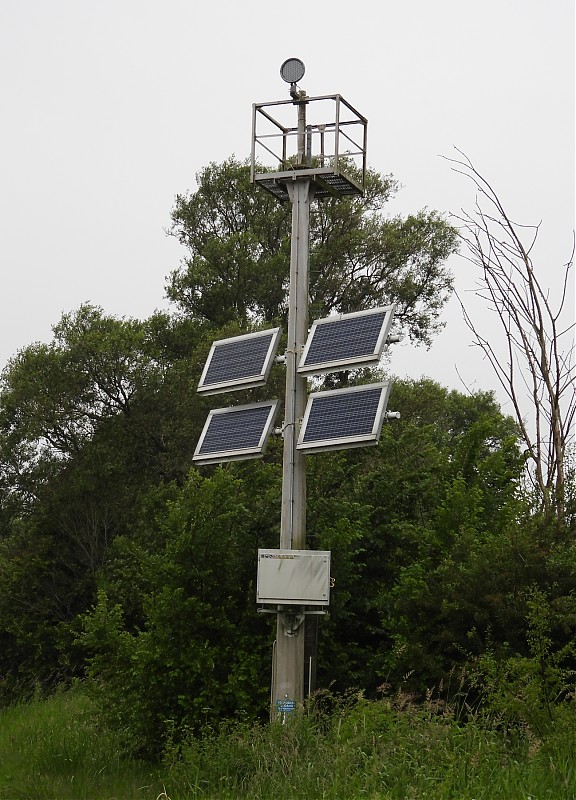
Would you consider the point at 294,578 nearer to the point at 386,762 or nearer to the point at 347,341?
the point at 347,341

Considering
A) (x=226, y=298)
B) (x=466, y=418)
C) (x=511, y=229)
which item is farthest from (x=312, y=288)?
(x=511, y=229)

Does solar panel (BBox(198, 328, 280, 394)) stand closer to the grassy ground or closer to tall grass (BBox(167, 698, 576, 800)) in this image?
the grassy ground

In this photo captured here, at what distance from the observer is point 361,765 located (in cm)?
911

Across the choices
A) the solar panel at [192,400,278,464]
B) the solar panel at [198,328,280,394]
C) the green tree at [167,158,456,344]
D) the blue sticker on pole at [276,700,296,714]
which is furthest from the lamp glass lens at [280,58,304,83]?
the green tree at [167,158,456,344]

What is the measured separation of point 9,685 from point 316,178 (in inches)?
658

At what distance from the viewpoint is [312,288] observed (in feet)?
107

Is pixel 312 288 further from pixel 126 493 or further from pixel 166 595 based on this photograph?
pixel 166 595

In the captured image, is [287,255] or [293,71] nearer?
[293,71]

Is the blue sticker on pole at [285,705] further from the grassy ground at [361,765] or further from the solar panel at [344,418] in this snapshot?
the solar panel at [344,418]

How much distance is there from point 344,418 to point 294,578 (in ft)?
6.04

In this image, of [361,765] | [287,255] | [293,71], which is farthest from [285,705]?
[287,255]

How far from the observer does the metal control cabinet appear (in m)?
12.2

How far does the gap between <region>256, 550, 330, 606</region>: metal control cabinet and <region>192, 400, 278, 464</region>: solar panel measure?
1279mm

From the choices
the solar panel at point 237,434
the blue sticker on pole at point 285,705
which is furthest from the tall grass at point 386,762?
the solar panel at point 237,434
